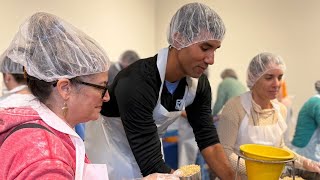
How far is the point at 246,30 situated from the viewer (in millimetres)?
4234

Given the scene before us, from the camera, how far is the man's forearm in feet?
4.51

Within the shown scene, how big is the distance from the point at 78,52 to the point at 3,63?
1.17m

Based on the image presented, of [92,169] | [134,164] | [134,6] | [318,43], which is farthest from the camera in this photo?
[134,6]

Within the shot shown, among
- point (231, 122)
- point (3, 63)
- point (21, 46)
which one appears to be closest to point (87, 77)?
point (21, 46)

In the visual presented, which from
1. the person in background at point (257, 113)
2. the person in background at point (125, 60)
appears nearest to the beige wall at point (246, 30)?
the person in background at point (125, 60)

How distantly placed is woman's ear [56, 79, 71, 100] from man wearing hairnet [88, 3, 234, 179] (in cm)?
34

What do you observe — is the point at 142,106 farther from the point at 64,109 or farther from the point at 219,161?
the point at 219,161

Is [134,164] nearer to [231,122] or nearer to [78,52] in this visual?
[231,122]

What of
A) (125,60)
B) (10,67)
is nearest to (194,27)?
(10,67)

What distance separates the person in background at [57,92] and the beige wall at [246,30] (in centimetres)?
271

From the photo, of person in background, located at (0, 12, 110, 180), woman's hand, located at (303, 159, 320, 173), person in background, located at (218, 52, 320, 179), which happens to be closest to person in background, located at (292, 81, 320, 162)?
person in background, located at (218, 52, 320, 179)

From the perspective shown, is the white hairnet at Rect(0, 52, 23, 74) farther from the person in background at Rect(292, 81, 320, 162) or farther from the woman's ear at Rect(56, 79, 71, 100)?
the person in background at Rect(292, 81, 320, 162)

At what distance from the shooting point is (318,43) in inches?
153

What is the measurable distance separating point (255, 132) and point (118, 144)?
2.38ft
